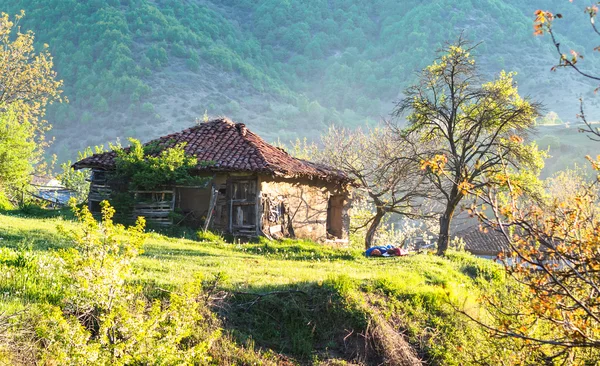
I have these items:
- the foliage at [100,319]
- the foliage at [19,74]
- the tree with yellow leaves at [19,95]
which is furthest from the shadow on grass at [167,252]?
the foliage at [19,74]

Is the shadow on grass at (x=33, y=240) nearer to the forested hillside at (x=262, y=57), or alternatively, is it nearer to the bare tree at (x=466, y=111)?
the bare tree at (x=466, y=111)

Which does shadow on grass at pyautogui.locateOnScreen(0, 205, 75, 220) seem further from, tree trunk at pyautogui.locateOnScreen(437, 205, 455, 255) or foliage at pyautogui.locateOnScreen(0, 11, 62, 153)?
tree trunk at pyautogui.locateOnScreen(437, 205, 455, 255)

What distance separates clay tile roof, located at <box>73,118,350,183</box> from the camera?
19.8m

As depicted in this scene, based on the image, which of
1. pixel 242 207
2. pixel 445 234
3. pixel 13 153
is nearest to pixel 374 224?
pixel 445 234

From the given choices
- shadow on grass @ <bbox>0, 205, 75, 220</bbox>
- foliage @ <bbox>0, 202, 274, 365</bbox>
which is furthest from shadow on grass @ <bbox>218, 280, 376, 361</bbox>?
shadow on grass @ <bbox>0, 205, 75, 220</bbox>

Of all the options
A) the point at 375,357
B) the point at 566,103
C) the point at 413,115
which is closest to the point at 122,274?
the point at 375,357

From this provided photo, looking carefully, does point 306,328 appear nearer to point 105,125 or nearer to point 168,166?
point 168,166

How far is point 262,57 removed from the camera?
11775cm

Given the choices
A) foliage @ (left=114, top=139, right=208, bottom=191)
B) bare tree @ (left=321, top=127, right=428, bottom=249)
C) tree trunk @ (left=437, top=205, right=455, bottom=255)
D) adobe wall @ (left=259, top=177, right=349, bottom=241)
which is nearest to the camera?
tree trunk @ (left=437, top=205, right=455, bottom=255)

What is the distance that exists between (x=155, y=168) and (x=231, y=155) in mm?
2884

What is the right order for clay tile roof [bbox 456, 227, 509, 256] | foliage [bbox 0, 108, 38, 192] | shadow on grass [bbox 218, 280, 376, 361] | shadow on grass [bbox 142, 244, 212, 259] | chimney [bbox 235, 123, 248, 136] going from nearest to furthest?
shadow on grass [bbox 218, 280, 376, 361], shadow on grass [bbox 142, 244, 212, 259], chimney [bbox 235, 123, 248, 136], foliage [bbox 0, 108, 38, 192], clay tile roof [bbox 456, 227, 509, 256]

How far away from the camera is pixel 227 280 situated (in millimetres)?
10367

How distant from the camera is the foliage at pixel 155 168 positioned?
64.6 ft

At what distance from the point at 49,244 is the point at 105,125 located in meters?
76.4
